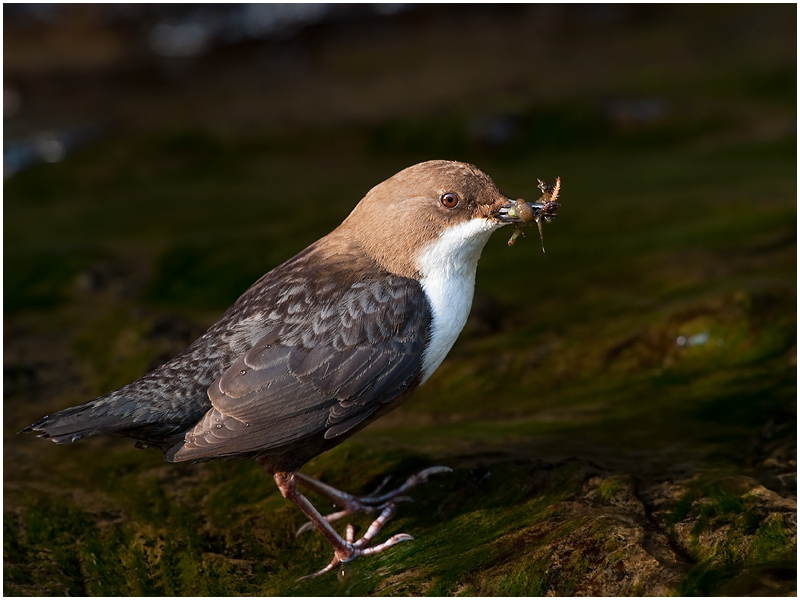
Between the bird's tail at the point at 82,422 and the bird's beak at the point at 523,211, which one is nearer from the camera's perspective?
the bird's tail at the point at 82,422

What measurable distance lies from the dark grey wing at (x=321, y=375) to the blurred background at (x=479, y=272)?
589mm

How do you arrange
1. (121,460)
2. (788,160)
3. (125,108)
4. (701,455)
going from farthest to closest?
(125,108)
(788,160)
(121,460)
(701,455)

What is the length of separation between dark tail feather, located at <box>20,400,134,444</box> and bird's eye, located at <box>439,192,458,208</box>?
1510 mm

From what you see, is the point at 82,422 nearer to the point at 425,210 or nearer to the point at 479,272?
the point at 425,210

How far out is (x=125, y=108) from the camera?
34.1ft

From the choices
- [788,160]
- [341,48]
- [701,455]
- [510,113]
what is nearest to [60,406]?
[701,455]

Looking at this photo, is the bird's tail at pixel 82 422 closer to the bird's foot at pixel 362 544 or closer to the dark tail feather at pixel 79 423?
the dark tail feather at pixel 79 423

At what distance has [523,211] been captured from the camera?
3.66 meters

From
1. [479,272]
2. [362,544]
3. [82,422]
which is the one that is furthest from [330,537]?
[479,272]

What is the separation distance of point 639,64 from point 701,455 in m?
7.78

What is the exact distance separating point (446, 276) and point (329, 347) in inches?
22.5

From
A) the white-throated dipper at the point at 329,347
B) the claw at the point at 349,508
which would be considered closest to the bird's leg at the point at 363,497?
the claw at the point at 349,508

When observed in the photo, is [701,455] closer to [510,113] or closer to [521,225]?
[521,225]

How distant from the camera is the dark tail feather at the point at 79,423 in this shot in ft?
10.8
